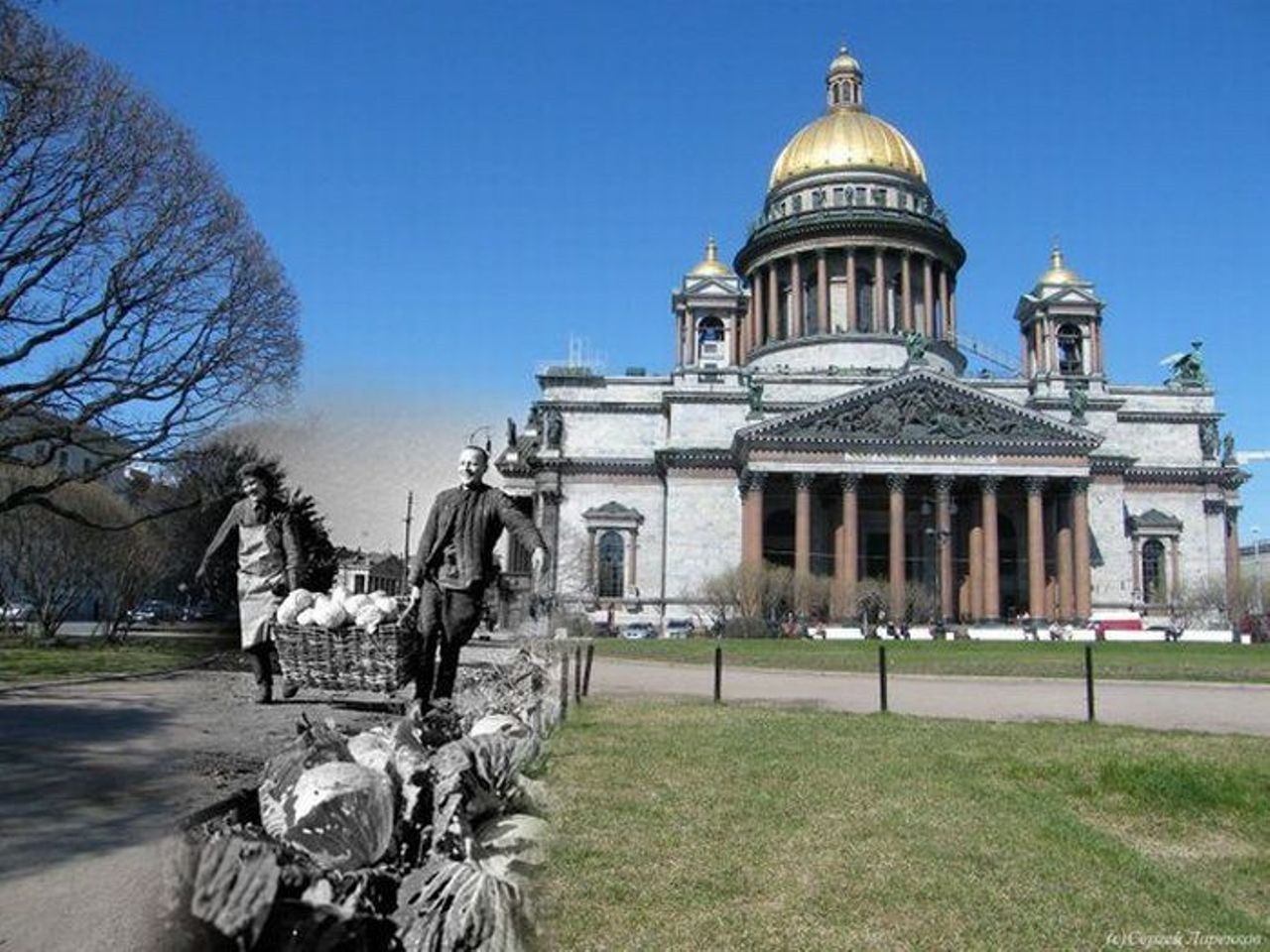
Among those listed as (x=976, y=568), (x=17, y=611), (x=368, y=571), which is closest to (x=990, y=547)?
(x=976, y=568)

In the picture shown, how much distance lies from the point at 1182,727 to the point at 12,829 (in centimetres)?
1470

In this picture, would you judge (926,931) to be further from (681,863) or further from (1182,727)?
(1182,727)

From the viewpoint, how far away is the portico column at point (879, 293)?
249 ft

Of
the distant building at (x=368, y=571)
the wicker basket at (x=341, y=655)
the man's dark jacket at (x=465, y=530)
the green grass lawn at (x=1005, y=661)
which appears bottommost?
the green grass lawn at (x=1005, y=661)

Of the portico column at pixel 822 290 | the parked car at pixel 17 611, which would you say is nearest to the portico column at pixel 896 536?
the portico column at pixel 822 290

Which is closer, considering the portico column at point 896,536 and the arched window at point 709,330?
the portico column at point 896,536

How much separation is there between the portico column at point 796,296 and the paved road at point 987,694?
54.3m

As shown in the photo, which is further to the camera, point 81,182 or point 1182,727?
point 81,182

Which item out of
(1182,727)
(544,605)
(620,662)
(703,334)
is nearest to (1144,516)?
(703,334)

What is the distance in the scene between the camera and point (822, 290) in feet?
254

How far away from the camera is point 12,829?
315cm

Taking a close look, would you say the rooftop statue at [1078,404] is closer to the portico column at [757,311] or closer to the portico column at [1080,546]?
the portico column at [1080,546]

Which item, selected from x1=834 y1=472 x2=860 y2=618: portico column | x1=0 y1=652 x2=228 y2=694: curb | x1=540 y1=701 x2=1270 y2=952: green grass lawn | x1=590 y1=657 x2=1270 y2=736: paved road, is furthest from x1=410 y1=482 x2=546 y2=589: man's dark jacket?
x1=834 y1=472 x2=860 y2=618: portico column

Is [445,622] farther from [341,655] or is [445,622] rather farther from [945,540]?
[945,540]
